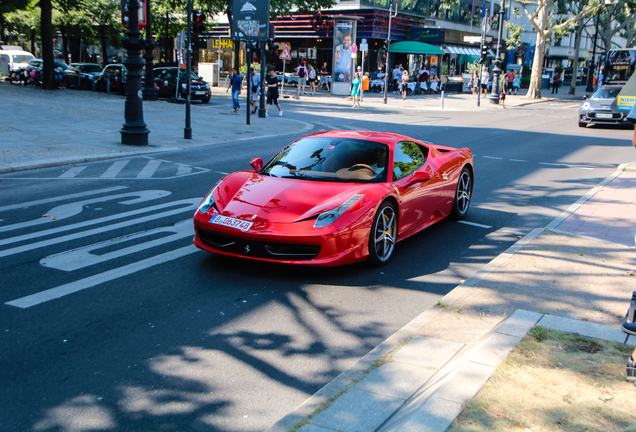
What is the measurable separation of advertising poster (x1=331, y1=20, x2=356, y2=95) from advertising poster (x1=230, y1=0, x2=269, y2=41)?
1723 centimetres

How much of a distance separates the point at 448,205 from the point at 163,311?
4.31m

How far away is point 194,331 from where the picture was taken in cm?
448

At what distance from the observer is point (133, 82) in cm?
1420

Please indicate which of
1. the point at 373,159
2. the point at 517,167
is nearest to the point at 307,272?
the point at 373,159

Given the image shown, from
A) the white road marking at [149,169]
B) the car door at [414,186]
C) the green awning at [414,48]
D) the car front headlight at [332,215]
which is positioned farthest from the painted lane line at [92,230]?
the green awning at [414,48]

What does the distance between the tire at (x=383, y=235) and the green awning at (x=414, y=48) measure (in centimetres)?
4162

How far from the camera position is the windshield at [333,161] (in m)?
6.38

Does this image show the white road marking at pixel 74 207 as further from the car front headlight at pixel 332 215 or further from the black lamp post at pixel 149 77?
the black lamp post at pixel 149 77

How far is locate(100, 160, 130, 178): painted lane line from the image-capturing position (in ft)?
36.0

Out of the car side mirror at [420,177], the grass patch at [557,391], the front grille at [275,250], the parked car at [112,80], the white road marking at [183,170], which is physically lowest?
the white road marking at [183,170]

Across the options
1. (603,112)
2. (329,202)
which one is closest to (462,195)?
(329,202)

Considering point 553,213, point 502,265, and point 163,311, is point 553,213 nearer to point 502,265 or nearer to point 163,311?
point 502,265

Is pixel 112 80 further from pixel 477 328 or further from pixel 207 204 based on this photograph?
pixel 477 328

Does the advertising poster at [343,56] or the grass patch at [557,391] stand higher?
the advertising poster at [343,56]
